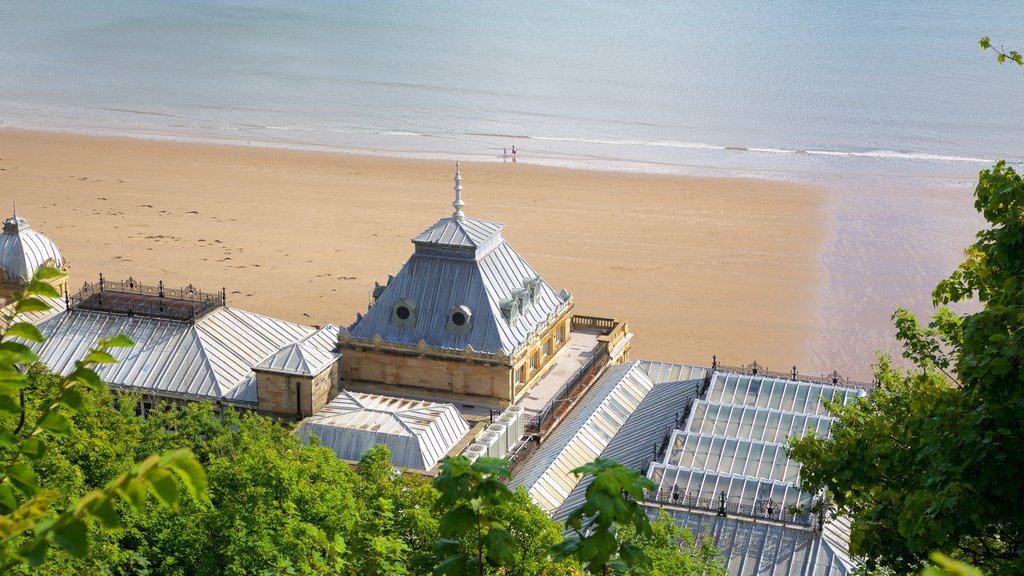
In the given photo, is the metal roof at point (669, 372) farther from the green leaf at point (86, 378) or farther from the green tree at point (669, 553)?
the green leaf at point (86, 378)

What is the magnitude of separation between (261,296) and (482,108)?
7770 centimetres

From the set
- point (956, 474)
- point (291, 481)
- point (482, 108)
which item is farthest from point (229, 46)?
point (956, 474)

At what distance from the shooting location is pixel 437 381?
4653 centimetres

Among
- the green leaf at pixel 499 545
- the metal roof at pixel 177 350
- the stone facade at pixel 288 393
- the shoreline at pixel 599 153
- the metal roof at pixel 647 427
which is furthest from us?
the shoreline at pixel 599 153

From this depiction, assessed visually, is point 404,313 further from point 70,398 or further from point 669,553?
point 70,398

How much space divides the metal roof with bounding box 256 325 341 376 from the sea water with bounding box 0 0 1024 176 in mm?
70043

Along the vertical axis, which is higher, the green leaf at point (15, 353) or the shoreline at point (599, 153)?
the shoreline at point (599, 153)

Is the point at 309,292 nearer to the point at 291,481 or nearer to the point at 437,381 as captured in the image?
the point at 437,381

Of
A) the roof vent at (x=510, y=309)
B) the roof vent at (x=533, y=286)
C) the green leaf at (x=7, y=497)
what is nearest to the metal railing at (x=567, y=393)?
the roof vent at (x=510, y=309)

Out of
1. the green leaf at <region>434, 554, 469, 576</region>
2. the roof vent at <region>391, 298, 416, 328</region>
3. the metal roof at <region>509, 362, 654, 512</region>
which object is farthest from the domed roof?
the green leaf at <region>434, 554, 469, 576</region>

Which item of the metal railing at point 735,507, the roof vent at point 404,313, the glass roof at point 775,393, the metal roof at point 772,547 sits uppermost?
the glass roof at point 775,393

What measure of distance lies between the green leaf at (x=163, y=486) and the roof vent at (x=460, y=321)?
37.3 metres

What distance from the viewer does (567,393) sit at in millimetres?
48594

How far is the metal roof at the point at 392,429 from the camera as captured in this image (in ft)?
131
